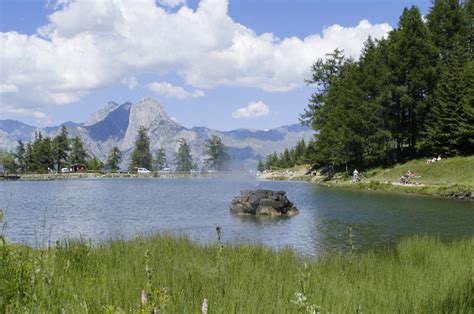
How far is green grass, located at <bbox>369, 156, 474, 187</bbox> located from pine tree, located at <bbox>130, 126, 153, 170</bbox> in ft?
458

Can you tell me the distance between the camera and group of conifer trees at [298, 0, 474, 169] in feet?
194

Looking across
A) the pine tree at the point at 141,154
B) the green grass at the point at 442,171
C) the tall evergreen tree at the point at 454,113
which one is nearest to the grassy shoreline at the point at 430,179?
the green grass at the point at 442,171

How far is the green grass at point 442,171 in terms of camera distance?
5157 cm

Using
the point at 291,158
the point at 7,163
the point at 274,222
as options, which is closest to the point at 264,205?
the point at 274,222

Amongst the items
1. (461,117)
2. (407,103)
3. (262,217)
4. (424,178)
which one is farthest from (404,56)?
(262,217)

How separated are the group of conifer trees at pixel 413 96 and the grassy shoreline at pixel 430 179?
9.98 ft

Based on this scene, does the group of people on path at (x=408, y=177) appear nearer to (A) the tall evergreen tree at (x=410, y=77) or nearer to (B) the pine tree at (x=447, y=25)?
(A) the tall evergreen tree at (x=410, y=77)

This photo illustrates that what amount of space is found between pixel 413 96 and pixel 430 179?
1869cm

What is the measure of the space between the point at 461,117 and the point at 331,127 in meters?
27.6

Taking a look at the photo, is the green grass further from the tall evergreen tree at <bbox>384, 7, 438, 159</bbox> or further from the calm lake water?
the calm lake water

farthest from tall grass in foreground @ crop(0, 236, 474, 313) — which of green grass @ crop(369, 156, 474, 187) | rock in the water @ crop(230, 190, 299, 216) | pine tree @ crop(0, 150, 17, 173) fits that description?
pine tree @ crop(0, 150, 17, 173)

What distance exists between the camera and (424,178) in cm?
5722

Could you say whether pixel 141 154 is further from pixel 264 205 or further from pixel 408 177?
pixel 264 205

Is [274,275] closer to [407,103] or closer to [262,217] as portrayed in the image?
[262,217]
